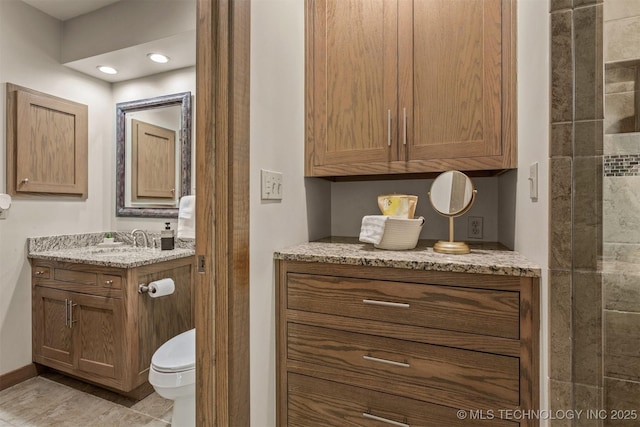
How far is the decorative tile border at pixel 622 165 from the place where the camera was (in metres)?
0.82

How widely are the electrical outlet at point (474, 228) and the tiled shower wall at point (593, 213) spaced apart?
2.45 ft

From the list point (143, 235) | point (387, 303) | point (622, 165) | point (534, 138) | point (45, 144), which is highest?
point (45, 144)

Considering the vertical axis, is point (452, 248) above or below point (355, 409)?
above

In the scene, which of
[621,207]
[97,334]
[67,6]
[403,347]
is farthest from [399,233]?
[67,6]

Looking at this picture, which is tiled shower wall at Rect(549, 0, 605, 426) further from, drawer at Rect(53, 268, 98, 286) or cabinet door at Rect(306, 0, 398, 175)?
drawer at Rect(53, 268, 98, 286)

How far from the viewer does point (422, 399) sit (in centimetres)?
106

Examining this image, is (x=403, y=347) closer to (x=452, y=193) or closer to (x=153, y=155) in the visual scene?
(x=452, y=193)

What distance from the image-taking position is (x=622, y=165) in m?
0.84

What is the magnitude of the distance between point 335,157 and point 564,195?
0.89 meters

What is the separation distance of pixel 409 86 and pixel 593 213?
839 millimetres

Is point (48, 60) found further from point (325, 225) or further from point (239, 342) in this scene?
point (239, 342)

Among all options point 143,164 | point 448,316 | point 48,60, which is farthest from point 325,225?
point 48,60

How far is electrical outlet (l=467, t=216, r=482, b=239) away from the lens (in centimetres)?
160

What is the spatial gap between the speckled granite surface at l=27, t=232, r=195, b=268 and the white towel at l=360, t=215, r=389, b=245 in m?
1.39
